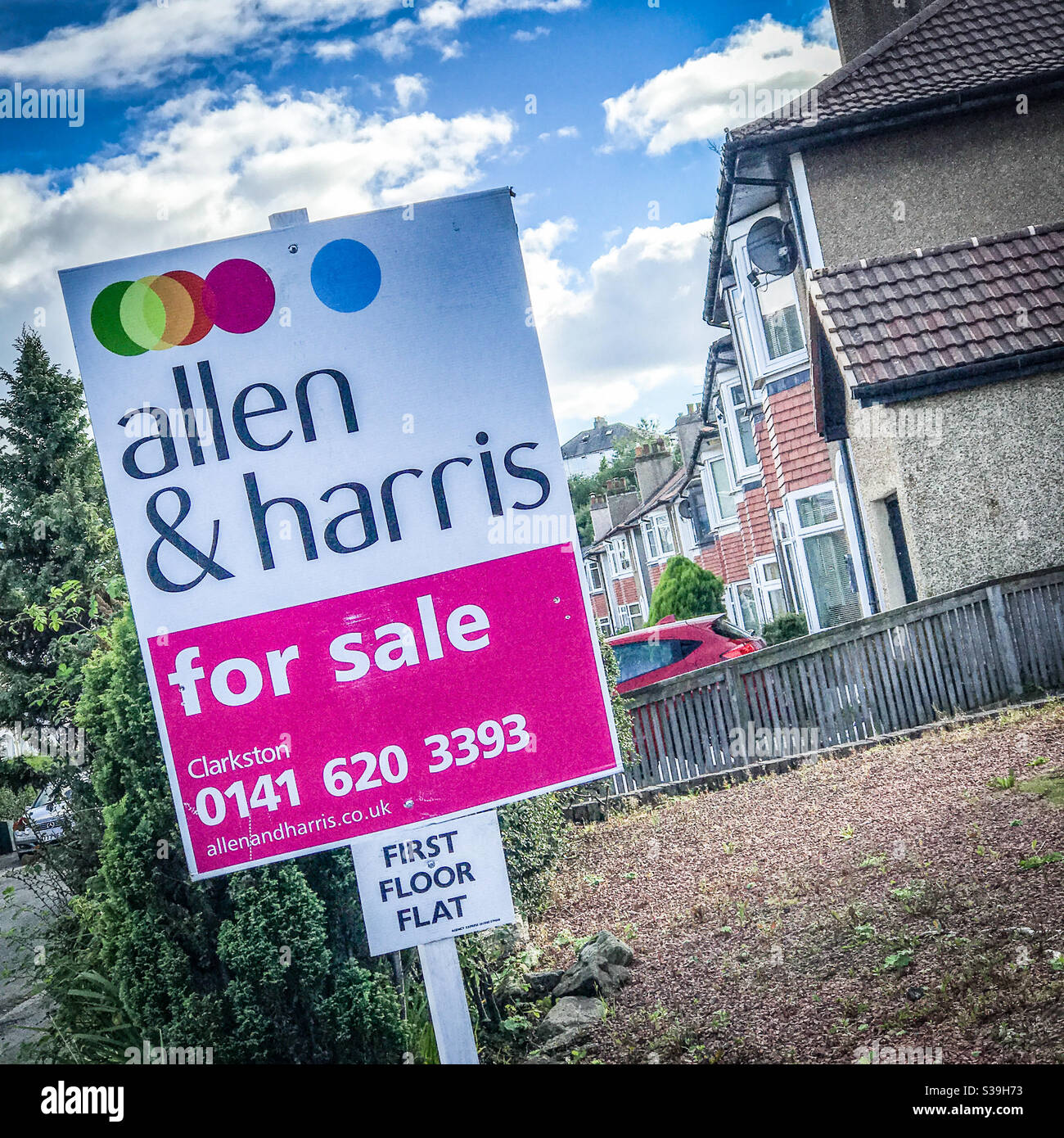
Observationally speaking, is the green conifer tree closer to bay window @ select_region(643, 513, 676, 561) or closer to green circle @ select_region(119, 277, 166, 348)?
green circle @ select_region(119, 277, 166, 348)

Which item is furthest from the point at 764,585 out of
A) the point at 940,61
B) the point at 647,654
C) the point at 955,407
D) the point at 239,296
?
the point at 239,296

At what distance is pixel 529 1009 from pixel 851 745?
513cm

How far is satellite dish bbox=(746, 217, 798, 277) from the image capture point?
1494 centimetres

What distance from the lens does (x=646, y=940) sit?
5.86 meters

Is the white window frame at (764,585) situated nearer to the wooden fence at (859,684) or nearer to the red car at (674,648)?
→ the red car at (674,648)

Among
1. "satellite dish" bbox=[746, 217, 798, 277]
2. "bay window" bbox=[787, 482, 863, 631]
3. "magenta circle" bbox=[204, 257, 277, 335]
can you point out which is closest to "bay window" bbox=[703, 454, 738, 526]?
"bay window" bbox=[787, 482, 863, 631]

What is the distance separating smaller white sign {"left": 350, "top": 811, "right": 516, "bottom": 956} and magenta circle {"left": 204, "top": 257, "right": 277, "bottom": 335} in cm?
145

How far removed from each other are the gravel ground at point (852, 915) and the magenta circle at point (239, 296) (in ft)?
10.9

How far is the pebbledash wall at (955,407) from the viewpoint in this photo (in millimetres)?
9914

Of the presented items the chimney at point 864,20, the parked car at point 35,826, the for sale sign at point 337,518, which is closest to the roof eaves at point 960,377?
the for sale sign at point 337,518
